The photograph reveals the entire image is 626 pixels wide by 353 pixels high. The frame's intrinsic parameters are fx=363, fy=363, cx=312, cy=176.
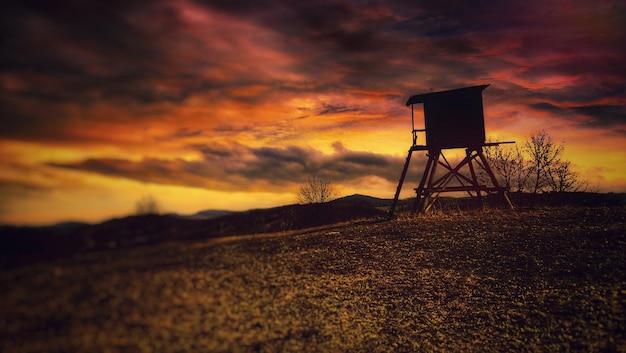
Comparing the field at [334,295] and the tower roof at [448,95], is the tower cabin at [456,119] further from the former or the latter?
the field at [334,295]

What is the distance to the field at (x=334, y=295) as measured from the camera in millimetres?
5203

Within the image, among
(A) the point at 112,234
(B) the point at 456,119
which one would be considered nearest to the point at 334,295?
(A) the point at 112,234

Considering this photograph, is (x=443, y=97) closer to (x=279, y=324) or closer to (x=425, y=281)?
(x=425, y=281)

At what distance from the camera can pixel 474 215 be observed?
1694cm

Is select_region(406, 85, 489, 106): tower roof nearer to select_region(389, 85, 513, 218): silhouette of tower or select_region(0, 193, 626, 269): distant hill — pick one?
select_region(389, 85, 513, 218): silhouette of tower

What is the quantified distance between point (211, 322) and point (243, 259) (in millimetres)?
2549

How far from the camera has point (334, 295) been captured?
8.80 m

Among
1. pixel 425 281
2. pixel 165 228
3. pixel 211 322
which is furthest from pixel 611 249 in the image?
pixel 165 228

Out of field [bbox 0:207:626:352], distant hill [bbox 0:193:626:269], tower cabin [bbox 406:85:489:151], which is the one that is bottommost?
field [bbox 0:207:626:352]

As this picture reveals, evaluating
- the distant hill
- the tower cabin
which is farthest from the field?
the tower cabin

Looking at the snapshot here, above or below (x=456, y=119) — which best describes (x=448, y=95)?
above

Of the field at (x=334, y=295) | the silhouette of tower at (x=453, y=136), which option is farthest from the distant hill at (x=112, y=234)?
the silhouette of tower at (x=453, y=136)

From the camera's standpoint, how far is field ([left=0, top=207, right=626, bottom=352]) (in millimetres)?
5203

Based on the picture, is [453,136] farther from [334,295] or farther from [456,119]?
[334,295]
